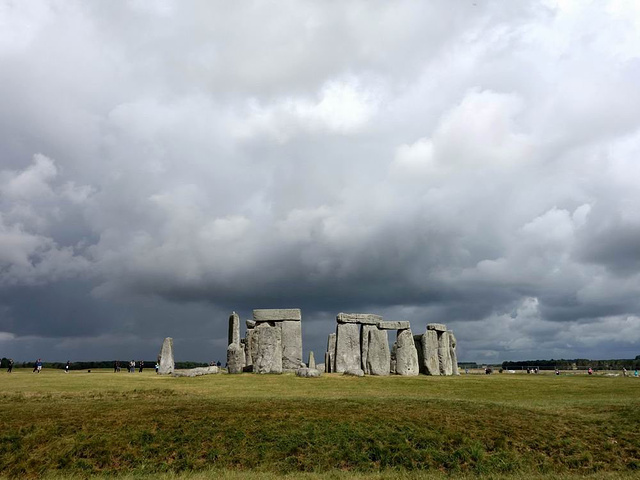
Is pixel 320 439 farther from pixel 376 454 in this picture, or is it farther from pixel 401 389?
pixel 401 389

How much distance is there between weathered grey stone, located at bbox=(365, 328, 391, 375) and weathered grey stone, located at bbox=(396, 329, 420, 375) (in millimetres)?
1217

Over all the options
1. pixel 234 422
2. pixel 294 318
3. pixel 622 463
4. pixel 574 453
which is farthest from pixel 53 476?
pixel 294 318

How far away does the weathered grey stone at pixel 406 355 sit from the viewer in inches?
1401

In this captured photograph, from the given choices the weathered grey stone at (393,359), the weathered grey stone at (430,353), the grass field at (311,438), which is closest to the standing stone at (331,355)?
the weathered grey stone at (393,359)

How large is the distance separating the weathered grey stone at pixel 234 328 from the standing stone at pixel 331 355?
6.39 meters

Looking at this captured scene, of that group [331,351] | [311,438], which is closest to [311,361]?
[331,351]

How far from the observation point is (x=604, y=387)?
2630cm

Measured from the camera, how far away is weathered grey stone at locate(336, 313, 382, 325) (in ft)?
112

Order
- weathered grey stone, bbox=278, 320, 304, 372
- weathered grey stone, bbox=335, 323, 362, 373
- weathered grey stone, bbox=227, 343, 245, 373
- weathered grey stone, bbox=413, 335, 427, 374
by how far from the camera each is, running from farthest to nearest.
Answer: weathered grey stone, bbox=413, 335, 427, 374 < weathered grey stone, bbox=335, 323, 362, 373 < weathered grey stone, bbox=278, 320, 304, 372 < weathered grey stone, bbox=227, 343, 245, 373

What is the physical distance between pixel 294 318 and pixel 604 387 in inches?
715

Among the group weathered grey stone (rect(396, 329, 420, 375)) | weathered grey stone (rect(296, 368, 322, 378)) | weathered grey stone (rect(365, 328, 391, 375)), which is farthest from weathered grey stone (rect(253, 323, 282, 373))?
weathered grey stone (rect(396, 329, 420, 375))

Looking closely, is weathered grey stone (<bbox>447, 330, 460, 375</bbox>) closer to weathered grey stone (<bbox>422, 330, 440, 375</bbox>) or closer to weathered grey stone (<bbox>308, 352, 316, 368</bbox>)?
weathered grey stone (<bbox>422, 330, 440, 375</bbox>)

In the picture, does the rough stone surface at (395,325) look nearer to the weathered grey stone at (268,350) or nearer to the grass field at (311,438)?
the weathered grey stone at (268,350)

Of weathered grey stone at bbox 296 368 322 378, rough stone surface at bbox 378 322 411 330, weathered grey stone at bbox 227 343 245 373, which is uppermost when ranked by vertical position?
rough stone surface at bbox 378 322 411 330
